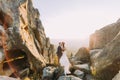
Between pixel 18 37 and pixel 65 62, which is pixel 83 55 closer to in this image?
pixel 65 62

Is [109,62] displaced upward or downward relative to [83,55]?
upward

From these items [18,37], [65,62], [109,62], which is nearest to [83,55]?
[65,62]

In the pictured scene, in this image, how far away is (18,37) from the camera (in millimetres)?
36562

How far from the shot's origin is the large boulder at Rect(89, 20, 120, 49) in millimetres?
39156

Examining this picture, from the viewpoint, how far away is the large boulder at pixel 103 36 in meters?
39.2

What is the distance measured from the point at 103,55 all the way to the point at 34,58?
1536 cm

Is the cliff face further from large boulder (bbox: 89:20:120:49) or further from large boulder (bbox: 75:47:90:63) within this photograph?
large boulder (bbox: 89:20:120:49)

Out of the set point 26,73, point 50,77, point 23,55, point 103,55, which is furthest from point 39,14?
point 103,55

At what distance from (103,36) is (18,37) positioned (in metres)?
15.8

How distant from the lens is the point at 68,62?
4262 cm

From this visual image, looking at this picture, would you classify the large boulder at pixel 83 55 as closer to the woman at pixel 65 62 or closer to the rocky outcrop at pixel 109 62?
the woman at pixel 65 62

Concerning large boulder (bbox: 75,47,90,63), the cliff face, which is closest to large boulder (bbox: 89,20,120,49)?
large boulder (bbox: 75,47,90,63)

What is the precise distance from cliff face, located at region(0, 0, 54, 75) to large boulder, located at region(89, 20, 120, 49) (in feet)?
35.3

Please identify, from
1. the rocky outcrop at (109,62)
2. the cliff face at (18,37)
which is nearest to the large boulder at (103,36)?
the cliff face at (18,37)
